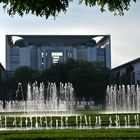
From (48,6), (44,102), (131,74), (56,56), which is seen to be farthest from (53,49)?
(48,6)

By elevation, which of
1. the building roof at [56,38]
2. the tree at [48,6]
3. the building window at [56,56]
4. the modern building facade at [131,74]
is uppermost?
the building roof at [56,38]

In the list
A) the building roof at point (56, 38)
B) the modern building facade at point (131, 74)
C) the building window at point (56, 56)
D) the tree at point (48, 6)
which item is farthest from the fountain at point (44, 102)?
the building roof at point (56, 38)

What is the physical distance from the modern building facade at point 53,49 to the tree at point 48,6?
366 ft

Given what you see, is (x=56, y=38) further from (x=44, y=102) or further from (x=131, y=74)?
(x=44, y=102)

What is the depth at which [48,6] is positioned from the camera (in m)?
7.41

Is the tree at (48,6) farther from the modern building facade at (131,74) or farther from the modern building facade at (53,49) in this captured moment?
the modern building facade at (53,49)

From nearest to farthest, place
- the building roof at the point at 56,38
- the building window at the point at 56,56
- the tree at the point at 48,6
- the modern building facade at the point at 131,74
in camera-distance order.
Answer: the tree at the point at 48,6 → the modern building facade at the point at 131,74 → the building roof at the point at 56,38 → the building window at the point at 56,56

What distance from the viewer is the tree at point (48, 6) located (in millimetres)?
7410

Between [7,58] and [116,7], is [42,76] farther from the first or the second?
[116,7]

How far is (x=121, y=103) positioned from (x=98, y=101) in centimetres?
2416

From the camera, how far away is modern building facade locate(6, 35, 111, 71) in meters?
121

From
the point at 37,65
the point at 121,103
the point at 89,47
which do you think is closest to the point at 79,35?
the point at 89,47

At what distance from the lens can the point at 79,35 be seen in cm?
11925

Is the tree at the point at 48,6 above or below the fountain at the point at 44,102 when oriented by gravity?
above
